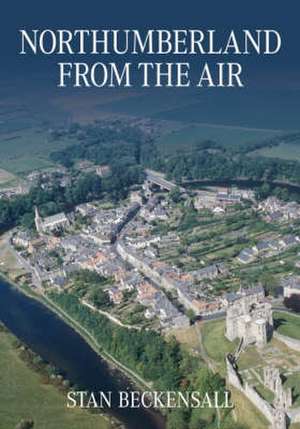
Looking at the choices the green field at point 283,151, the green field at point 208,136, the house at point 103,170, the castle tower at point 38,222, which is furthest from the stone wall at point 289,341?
the green field at point 208,136

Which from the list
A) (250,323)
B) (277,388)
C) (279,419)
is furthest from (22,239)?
(279,419)

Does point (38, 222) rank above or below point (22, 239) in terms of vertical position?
above

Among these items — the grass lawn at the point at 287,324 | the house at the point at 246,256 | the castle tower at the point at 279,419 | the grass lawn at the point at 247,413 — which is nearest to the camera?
the castle tower at the point at 279,419

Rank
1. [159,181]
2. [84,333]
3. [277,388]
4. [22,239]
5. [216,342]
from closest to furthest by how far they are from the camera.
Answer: [277,388], [216,342], [84,333], [22,239], [159,181]

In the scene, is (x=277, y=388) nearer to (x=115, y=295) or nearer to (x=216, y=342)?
(x=216, y=342)

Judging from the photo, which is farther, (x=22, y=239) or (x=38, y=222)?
(x=38, y=222)

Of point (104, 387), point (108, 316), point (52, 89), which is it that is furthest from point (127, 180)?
point (52, 89)

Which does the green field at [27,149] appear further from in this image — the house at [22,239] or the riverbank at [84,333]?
the riverbank at [84,333]
